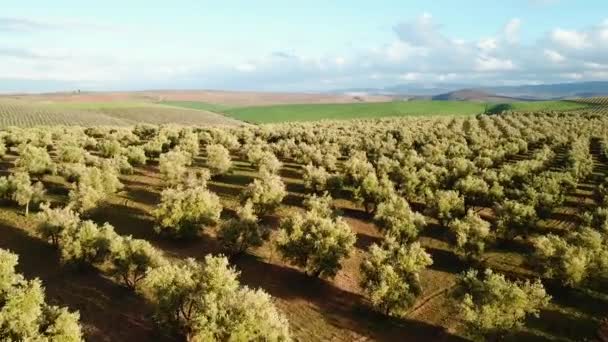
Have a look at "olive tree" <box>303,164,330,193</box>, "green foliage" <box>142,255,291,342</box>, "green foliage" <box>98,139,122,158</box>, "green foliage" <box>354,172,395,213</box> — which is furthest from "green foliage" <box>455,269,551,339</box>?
"green foliage" <box>98,139,122,158</box>

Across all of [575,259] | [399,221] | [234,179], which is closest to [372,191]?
[399,221]

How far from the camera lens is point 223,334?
35969 millimetres

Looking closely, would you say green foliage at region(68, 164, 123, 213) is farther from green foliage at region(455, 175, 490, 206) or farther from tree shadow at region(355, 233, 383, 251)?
green foliage at region(455, 175, 490, 206)

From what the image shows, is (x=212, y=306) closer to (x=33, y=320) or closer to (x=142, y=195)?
(x=33, y=320)

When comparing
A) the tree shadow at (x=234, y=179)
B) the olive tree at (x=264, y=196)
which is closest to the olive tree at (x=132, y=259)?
the olive tree at (x=264, y=196)

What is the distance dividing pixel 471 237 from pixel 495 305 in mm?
17349

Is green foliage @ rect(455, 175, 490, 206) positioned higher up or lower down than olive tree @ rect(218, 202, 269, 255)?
higher up

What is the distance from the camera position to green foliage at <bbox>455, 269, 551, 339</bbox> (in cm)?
4197

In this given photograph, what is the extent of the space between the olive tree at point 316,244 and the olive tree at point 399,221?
8609mm

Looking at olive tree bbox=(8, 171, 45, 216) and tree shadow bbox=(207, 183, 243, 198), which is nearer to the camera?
olive tree bbox=(8, 171, 45, 216)

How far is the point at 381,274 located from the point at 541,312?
18024mm

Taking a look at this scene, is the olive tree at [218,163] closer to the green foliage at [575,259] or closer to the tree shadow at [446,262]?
the tree shadow at [446,262]

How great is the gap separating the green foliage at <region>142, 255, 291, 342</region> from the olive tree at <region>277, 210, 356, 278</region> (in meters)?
13.2

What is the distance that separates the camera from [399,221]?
6212 cm
